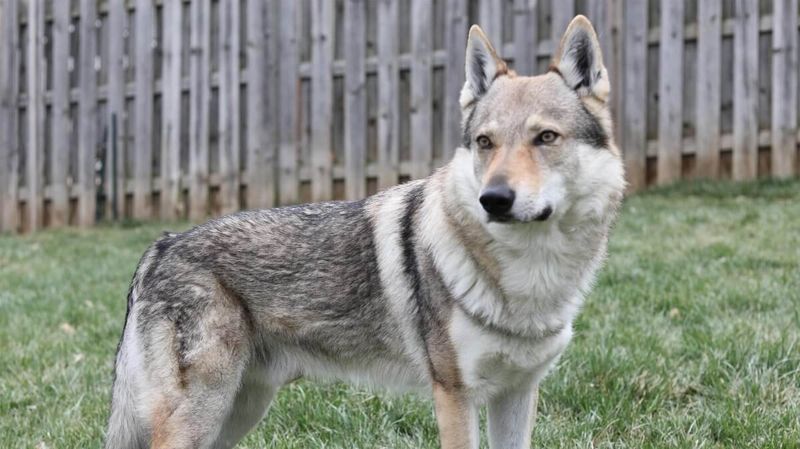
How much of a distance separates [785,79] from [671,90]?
0.88 meters

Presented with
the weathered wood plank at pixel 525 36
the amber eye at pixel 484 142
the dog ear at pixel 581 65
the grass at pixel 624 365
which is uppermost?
the weathered wood plank at pixel 525 36

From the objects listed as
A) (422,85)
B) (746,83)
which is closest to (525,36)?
(422,85)

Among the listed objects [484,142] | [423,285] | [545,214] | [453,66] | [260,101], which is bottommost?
[423,285]

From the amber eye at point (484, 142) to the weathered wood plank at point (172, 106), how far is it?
717 centimetres

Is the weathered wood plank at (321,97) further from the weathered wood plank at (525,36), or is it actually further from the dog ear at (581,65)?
Result: the dog ear at (581,65)

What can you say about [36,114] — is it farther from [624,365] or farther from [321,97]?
[624,365]

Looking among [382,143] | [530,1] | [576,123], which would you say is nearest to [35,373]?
[576,123]

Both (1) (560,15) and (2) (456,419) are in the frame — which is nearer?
(2) (456,419)

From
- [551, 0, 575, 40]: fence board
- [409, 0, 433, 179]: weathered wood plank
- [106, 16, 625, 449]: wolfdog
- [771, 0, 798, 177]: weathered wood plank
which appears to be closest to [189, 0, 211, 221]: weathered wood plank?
[409, 0, 433, 179]: weathered wood plank

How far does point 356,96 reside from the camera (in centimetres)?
866

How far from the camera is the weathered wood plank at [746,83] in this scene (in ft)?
24.4

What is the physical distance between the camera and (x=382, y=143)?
28.1 feet

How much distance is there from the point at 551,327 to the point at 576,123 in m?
0.64

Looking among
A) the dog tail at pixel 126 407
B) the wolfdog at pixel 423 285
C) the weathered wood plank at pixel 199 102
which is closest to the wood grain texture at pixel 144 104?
the weathered wood plank at pixel 199 102
